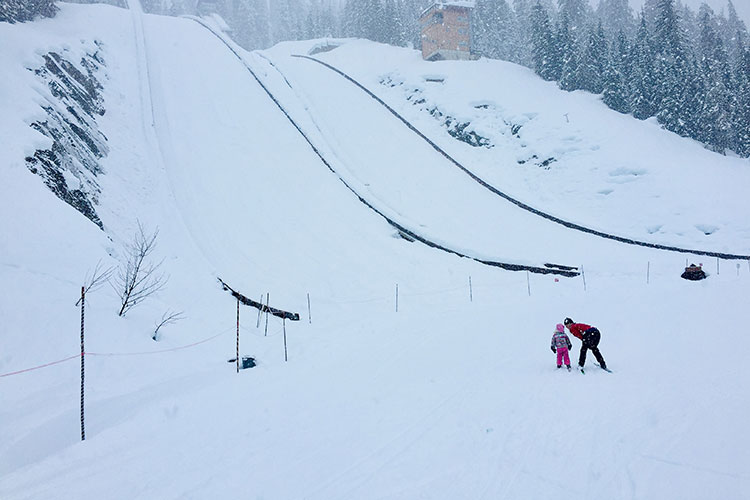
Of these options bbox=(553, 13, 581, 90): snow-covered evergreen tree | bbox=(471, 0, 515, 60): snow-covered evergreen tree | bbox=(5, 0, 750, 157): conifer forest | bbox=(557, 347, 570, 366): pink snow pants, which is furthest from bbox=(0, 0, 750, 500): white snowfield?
bbox=(471, 0, 515, 60): snow-covered evergreen tree

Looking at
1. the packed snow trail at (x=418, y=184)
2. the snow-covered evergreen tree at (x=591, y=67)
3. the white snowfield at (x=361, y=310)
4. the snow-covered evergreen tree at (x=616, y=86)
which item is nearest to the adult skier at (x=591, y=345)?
the white snowfield at (x=361, y=310)

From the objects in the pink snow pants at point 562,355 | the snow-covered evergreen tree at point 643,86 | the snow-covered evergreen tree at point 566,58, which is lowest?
the pink snow pants at point 562,355

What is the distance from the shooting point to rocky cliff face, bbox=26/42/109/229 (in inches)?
563

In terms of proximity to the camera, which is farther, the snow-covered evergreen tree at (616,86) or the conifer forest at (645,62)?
the snow-covered evergreen tree at (616,86)

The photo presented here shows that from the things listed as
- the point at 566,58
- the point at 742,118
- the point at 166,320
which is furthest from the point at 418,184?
the point at 742,118

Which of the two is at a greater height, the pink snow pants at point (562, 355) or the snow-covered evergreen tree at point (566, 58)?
the snow-covered evergreen tree at point (566, 58)

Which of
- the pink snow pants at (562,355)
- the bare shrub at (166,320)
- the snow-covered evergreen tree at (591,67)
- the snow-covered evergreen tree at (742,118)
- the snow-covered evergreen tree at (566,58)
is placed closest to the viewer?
the pink snow pants at (562,355)

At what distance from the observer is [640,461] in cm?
506

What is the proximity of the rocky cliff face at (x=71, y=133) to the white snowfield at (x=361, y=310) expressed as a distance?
0.65m

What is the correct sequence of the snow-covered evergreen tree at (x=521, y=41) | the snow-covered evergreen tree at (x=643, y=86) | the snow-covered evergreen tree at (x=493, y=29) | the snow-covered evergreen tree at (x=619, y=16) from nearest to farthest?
the snow-covered evergreen tree at (x=643, y=86) → the snow-covered evergreen tree at (x=521, y=41) → the snow-covered evergreen tree at (x=619, y=16) → the snow-covered evergreen tree at (x=493, y=29)

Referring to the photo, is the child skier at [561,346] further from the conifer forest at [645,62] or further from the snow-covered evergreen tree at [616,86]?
the snow-covered evergreen tree at [616,86]

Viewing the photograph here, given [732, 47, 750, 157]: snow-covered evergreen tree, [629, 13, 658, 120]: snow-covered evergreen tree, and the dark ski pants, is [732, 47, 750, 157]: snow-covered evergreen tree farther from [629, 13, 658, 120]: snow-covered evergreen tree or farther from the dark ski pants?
the dark ski pants

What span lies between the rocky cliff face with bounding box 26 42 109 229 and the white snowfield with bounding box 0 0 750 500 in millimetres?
651

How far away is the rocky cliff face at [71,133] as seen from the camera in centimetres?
1430
